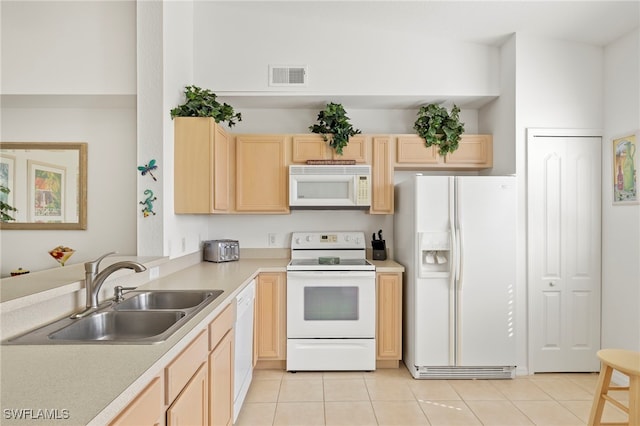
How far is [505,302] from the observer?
3131 millimetres

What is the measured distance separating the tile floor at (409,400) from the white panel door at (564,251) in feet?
0.82

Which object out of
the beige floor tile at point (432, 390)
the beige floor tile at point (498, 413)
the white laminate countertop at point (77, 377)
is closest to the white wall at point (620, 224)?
the beige floor tile at point (498, 413)

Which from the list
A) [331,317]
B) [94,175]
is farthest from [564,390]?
[94,175]

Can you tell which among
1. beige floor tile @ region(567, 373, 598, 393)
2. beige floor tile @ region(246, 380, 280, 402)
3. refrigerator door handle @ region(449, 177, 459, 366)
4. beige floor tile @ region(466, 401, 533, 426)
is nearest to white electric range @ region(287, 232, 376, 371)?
beige floor tile @ region(246, 380, 280, 402)

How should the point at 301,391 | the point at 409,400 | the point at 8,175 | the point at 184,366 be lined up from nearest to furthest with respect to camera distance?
the point at 184,366 < the point at 409,400 < the point at 301,391 < the point at 8,175

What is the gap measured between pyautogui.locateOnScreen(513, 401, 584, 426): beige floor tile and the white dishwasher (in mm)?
1898

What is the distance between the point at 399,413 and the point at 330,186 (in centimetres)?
188

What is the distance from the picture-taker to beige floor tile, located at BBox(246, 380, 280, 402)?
2803 mm

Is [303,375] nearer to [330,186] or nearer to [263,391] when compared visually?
[263,391]

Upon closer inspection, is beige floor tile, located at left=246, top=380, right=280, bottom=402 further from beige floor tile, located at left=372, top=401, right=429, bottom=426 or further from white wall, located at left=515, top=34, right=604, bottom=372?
white wall, located at left=515, top=34, right=604, bottom=372

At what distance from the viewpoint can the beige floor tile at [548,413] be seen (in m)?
2.50

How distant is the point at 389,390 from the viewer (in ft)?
9.68

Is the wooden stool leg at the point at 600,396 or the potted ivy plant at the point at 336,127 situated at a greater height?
the potted ivy plant at the point at 336,127

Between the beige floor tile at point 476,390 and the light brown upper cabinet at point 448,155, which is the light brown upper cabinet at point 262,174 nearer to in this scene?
the light brown upper cabinet at point 448,155
